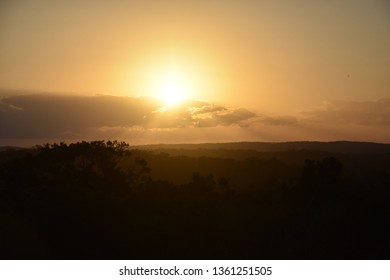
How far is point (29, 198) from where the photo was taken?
18.7m

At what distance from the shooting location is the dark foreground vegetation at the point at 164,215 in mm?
14438

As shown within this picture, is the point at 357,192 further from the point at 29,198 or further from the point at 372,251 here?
the point at 29,198

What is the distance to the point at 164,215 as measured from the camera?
16125 mm

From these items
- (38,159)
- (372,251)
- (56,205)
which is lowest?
(372,251)

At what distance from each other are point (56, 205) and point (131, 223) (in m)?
2.59

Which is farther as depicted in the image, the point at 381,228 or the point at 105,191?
the point at 105,191

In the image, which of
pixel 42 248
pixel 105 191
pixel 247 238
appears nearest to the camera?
pixel 42 248

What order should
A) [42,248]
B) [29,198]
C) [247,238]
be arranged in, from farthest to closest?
[29,198] < [247,238] < [42,248]

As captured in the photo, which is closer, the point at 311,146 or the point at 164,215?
the point at 164,215

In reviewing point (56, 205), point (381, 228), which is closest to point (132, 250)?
point (56, 205)

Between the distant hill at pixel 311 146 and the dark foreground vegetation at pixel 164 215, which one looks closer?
the dark foreground vegetation at pixel 164 215

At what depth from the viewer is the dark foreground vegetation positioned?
568 inches

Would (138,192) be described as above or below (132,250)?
above

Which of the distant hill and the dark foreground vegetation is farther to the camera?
the distant hill
